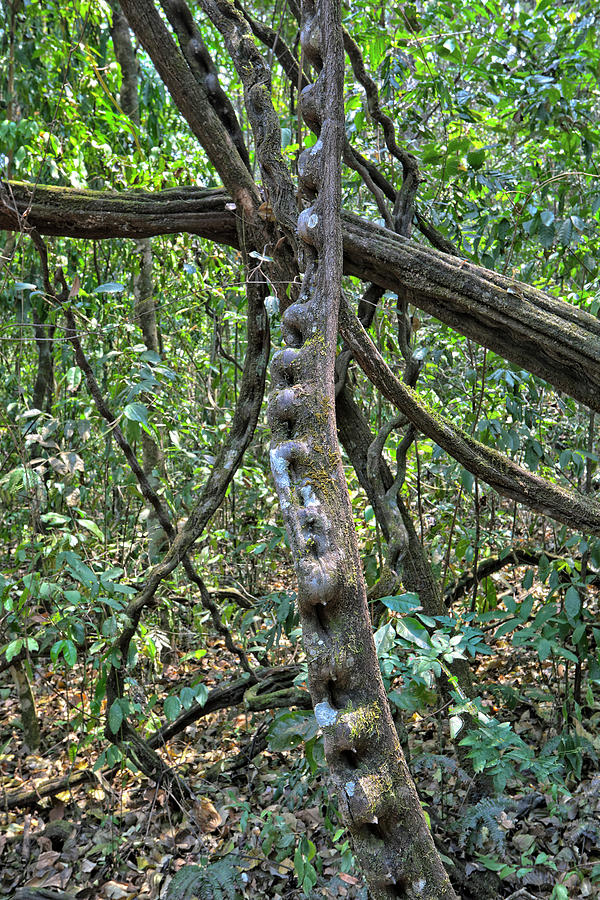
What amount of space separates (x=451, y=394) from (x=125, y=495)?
2.11 m

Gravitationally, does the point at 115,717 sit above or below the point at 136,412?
below

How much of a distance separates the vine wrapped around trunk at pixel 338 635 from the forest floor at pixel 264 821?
1167 mm

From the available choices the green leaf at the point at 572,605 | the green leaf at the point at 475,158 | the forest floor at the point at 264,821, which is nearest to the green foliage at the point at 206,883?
the forest floor at the point at 264,821

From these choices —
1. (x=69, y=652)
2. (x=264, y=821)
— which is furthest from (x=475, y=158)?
(x=264, y=821)

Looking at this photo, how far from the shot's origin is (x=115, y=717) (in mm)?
2449

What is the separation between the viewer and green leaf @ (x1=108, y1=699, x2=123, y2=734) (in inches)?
95.8

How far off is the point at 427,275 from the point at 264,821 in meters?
2.04

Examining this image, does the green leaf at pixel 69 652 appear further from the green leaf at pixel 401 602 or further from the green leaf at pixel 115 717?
the green leaf at pixel 401 602

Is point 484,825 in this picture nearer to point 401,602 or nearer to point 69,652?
point 401,602

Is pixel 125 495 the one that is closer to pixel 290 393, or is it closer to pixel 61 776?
pixel 61 776

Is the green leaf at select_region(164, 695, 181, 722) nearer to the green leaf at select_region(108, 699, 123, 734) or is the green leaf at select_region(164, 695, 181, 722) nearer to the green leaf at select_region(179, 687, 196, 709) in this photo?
the green leaf at select_region(179, 687, 196, 709)

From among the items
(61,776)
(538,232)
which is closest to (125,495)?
(61,776)

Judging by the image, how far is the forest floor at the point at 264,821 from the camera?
2174mm


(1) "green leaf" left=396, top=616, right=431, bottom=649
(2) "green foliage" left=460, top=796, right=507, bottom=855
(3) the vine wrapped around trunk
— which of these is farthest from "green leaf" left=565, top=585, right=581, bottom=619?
(3) the vine wrapped around trunk
